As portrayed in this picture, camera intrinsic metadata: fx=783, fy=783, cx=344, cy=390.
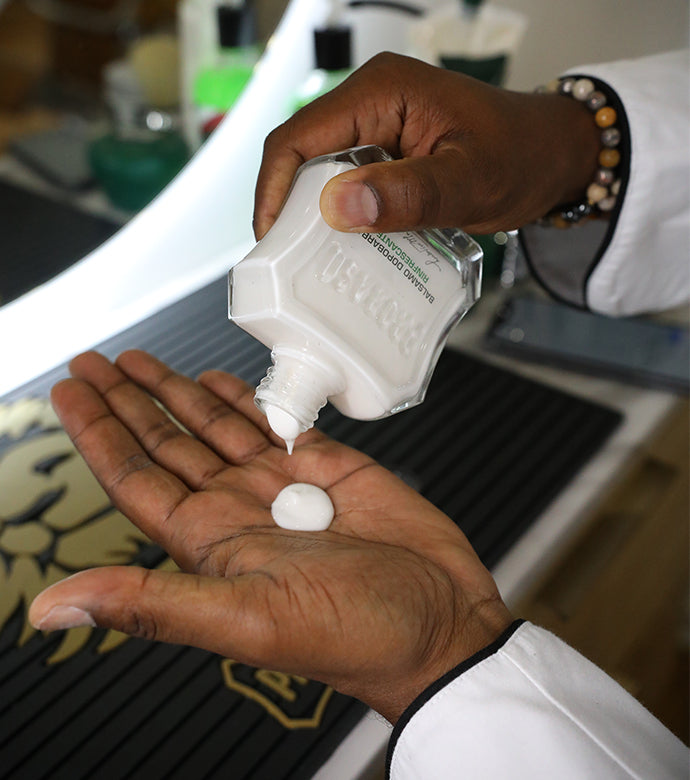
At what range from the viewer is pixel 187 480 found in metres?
0.55

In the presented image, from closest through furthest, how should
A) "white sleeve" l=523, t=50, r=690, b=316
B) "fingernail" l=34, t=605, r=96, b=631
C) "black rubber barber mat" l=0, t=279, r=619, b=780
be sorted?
1. "fingernail" l=34, t=605, r=96, b=631
2. "black rubber barber mat" l=0, t=279, r=619, b=780
3. "white sleeve" l=523, t=50, r=690, b=316

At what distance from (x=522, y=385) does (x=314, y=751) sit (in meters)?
0.46

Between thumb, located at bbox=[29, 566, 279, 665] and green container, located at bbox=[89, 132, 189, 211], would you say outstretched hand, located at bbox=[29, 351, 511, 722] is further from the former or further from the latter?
green container, located at bbox=[89, 132, 189, 211]

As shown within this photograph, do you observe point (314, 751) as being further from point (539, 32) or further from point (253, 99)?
point (539, 32)

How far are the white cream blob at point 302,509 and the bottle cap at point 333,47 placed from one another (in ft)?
1.60

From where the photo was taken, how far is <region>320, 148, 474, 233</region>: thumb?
434mm

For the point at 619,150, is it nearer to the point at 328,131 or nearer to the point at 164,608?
the point at 328,131

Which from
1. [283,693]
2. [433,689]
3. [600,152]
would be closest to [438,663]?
[433,689]

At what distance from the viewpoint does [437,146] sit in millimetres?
570

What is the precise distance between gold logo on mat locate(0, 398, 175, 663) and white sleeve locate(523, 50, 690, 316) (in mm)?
448

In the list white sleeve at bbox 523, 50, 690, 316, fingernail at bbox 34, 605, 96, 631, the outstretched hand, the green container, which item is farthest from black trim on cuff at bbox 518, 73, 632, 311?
fingernail at bbox 34, 605, 96, 631

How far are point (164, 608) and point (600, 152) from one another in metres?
0.52

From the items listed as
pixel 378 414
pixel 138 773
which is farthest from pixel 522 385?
pixel 138 773

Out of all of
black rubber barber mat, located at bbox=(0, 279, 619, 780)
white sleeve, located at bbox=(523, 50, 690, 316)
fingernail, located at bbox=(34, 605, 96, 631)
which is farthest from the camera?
white sleeve, located at bbox=(523, 50, 690, 316)
